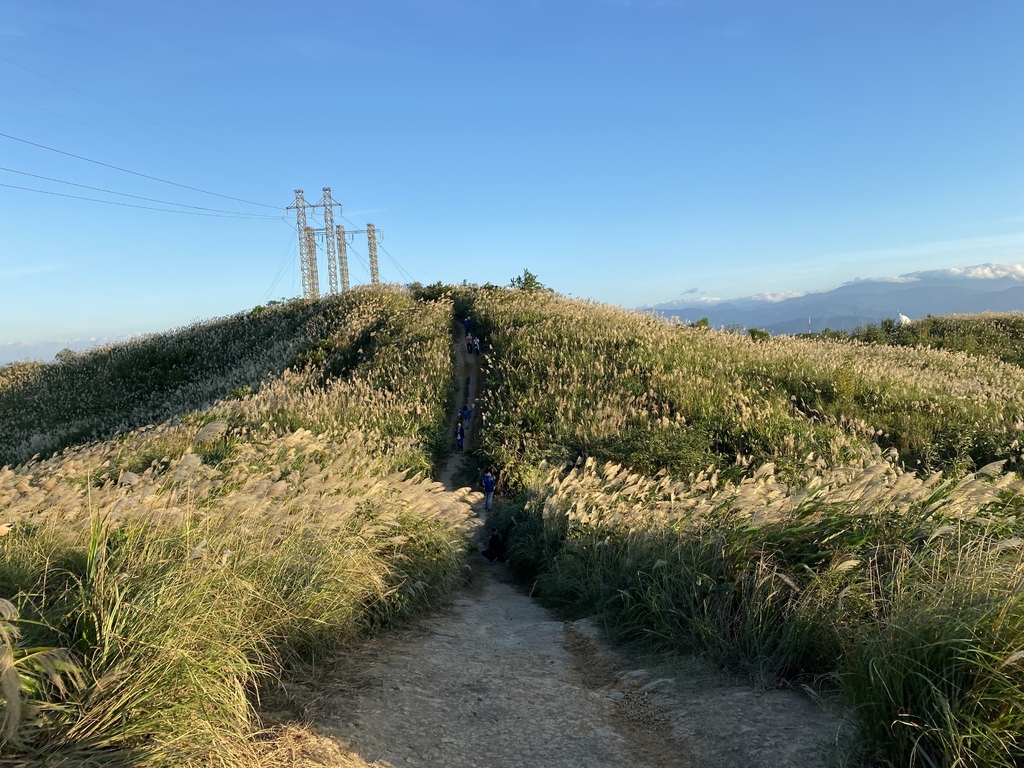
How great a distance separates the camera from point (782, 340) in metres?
24.3

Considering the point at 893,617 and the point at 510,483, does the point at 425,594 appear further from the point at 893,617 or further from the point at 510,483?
the point at 510,483

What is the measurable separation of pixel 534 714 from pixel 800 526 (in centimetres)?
259

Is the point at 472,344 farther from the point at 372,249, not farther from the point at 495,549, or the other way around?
the point at 372,249

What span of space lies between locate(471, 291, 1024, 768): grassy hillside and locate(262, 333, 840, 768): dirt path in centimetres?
39

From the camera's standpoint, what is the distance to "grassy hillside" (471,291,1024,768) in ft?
10.1

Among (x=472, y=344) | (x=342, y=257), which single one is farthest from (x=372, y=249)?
(x=472, y=344)

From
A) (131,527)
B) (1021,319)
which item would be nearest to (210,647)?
(131,527)

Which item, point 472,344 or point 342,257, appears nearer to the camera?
point 472,344

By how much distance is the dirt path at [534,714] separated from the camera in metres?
3.53

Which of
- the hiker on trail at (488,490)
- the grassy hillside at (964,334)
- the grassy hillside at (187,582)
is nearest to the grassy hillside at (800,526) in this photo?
the hiker on trail at (488,490)

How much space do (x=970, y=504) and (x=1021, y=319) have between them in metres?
33.6

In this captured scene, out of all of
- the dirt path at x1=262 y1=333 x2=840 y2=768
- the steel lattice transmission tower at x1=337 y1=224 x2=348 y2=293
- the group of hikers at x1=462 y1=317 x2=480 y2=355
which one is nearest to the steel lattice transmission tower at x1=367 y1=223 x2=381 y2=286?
the steel lattice transmission tower at x1=337 y1=224 x2=348 y2=293

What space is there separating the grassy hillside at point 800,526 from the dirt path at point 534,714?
1.28ft

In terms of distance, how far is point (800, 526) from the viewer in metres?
5.11
